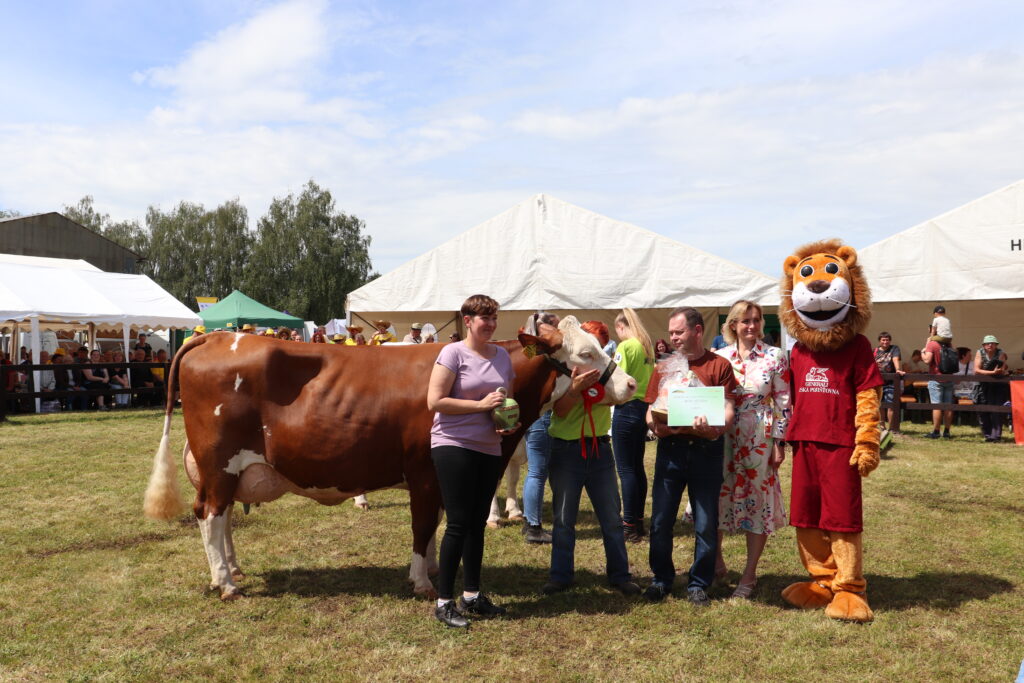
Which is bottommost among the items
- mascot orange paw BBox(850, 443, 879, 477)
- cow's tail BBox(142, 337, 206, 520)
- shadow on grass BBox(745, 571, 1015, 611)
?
shadow on grass BBox(745, 571, 1015, 611)

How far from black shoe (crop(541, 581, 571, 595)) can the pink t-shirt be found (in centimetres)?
115

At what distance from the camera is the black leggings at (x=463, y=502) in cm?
407

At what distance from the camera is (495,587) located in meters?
4.93

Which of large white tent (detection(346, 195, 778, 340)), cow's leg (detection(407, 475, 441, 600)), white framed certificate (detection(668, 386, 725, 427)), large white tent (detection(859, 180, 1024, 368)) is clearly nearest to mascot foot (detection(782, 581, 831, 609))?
white framed certificate (detection(668, 386, 725, 427))

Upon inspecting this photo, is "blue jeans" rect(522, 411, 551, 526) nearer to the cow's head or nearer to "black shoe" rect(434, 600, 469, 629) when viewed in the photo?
the cow's head

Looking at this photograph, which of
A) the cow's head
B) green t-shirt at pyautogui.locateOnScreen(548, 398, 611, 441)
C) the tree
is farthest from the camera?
the tree

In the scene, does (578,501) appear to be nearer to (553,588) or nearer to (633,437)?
(553,588)

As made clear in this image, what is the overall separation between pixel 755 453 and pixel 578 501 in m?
1.11

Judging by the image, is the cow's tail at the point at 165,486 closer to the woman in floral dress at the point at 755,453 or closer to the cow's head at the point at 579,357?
the cow's head at the point at 579,357

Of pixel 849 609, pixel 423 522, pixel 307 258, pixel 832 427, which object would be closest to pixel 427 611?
pixel 423 522

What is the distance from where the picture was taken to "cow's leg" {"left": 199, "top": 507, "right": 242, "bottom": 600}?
471 cm

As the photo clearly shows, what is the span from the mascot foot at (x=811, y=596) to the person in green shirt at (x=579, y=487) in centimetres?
92

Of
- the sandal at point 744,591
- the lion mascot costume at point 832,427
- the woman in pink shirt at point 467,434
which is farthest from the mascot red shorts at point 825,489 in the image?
the woman in pink shirt at point 467,434

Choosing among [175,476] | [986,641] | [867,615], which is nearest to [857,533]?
[867,615]
